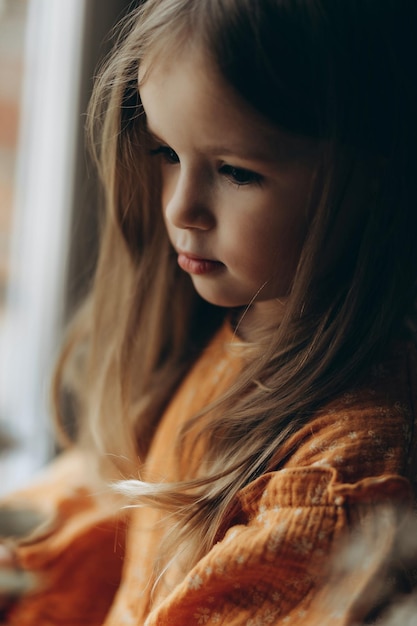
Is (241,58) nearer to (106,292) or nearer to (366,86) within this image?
(366,86)

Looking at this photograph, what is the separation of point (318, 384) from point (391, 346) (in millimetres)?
69

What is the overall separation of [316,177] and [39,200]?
47 centimetres

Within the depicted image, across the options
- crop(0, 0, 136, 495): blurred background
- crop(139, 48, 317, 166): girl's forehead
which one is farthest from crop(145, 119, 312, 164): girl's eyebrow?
crop(0, 0, 136, 495): blurred background

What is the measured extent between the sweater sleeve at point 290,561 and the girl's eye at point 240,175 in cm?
19

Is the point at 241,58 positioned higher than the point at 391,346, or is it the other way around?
the point at 241,58

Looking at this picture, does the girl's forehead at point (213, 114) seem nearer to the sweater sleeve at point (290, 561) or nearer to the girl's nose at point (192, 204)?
the girl's nose at point (192, 204)

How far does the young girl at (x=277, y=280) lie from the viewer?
47 centimetres

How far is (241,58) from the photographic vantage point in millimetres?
465

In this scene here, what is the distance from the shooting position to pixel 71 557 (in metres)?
0.71

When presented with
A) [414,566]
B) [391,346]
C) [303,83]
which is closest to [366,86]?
[303,83]

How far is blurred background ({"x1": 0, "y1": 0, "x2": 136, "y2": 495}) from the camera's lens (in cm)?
80

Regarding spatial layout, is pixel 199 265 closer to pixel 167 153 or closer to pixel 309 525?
pixel 167 153

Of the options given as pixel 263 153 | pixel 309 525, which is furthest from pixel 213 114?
pixel 309 525

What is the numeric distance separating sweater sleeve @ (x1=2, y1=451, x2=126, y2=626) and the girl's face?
28 centimetres
